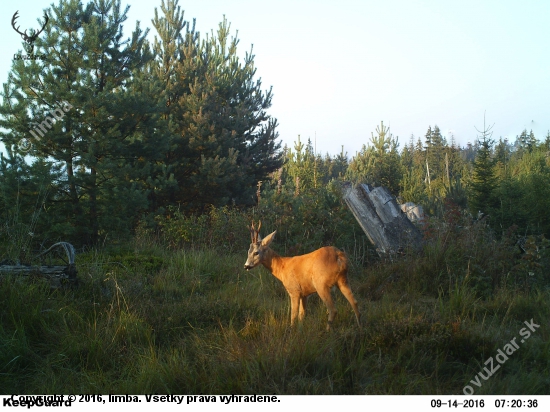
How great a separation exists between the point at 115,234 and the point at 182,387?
322 inches

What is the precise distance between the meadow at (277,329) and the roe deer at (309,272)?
0.87 ft

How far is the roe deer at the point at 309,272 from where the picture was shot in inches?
207

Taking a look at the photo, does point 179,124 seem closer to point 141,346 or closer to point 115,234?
point 115,234

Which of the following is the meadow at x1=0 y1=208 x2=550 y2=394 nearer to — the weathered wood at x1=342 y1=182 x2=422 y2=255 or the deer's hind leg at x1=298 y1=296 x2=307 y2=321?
the deer's hind leg at x1=298 y1=296 x2=307 y2=321

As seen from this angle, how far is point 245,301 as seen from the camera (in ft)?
20.7

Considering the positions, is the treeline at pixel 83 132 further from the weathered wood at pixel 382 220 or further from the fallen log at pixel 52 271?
the weathered wood at pixel 382 220

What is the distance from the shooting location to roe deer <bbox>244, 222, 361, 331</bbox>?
5259 mm

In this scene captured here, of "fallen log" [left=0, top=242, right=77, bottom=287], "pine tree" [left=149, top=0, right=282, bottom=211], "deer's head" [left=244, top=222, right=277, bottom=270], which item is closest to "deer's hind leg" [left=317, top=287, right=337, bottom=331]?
"deer's head" [left=244, top=222, right=277, bottom=270]

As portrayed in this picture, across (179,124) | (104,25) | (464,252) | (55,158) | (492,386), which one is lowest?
(492,386)

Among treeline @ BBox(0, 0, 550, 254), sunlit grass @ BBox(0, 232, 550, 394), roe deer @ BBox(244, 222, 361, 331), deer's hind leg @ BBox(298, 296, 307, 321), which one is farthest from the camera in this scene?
treeline @ BBox(0, 0, 550, 254)

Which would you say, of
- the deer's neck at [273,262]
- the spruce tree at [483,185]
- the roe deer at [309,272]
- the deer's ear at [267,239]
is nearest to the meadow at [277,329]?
the roe deer at [309,272]

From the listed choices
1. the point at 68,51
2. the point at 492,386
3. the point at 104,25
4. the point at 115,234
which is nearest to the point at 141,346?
the point at 492,386

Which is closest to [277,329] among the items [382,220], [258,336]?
[258,336]

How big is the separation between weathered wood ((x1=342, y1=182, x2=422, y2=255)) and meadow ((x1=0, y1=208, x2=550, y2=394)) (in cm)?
37
